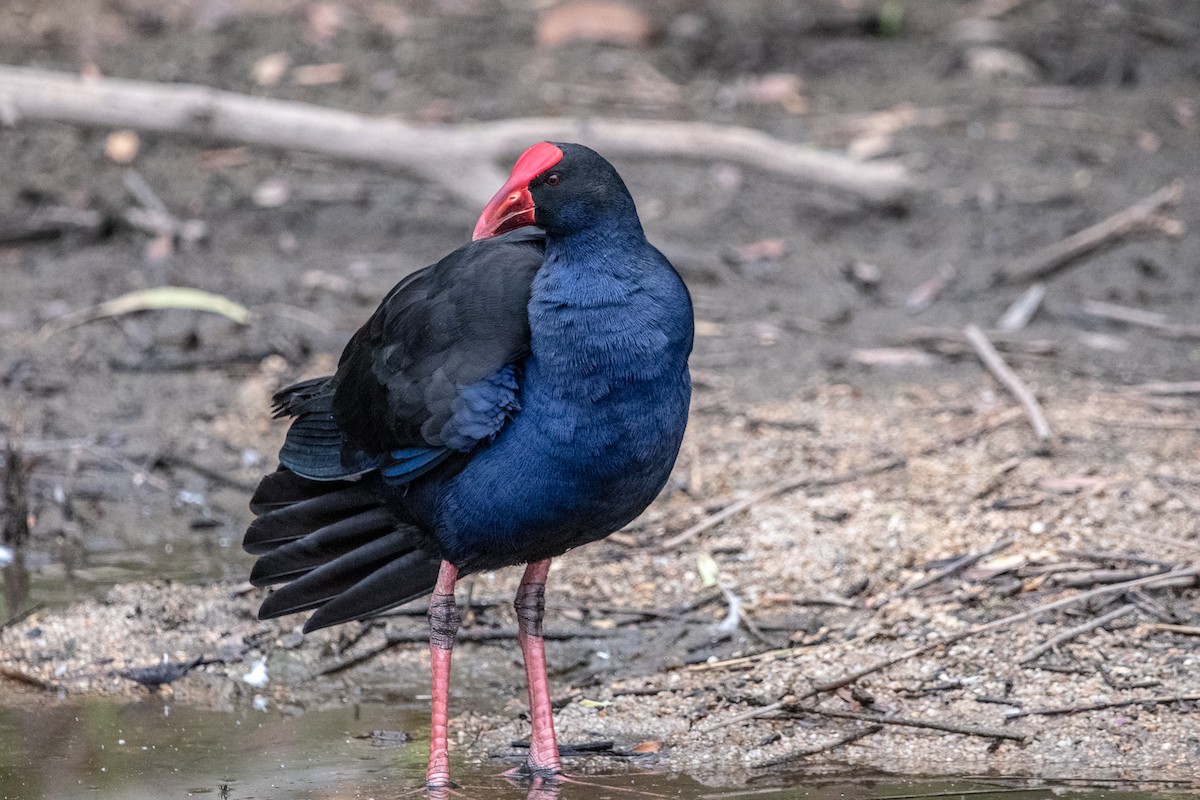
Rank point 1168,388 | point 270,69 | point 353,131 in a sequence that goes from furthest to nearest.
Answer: point 270,69, point 353,131, point 1168,388

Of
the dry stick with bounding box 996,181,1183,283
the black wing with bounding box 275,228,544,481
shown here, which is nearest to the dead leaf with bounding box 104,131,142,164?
the black wing with bounding box 275,228,544,481

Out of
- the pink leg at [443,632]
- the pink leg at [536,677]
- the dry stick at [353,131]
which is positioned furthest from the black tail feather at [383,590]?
the dry stick at [353,131]

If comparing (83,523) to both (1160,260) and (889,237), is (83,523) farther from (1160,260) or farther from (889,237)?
(1160,260)

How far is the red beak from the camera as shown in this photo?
346 cm

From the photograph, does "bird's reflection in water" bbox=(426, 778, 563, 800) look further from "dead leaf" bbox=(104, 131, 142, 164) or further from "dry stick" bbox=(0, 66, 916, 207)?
"dead leaf" bbox=(104, 131, 142, 164)

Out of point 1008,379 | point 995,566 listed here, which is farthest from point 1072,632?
point 1008,379

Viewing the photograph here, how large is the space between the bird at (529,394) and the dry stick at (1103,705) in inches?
42.6

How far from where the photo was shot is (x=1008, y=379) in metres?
5.52

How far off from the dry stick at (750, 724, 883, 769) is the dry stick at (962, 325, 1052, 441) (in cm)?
170

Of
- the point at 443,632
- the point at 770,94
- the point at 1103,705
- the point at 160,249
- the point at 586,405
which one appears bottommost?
the point at 1103,705

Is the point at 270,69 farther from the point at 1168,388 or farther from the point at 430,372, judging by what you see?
the point at 430,372

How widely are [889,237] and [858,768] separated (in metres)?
4.22

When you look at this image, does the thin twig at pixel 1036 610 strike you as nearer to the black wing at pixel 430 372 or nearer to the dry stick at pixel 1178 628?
the dry stick at pixel 1178 628

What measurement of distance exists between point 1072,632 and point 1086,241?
3.20 meters
